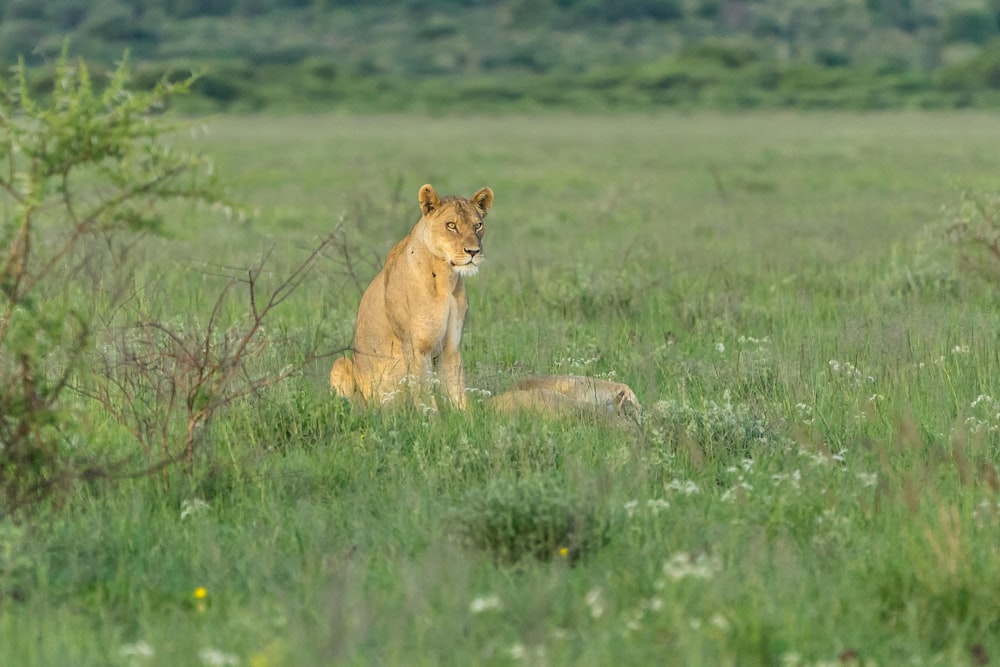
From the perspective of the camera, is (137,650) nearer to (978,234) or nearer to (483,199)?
(483,199)

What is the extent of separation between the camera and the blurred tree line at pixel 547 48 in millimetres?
94062

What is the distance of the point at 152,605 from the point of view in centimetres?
484

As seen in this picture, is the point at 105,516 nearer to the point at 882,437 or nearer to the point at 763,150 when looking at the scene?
the point at 882,437

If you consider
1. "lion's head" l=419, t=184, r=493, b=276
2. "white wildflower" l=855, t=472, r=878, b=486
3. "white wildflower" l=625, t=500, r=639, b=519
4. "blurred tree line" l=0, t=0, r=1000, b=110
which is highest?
"lion's head" l=419, t=184, r=493, b=276

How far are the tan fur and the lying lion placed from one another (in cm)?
13

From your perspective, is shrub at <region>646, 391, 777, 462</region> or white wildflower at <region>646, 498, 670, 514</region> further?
shrub at <region>646, 391, 777, 462</region>

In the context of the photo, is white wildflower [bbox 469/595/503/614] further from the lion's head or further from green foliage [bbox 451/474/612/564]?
the lion's head

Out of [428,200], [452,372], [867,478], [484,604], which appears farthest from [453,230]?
[484,604]

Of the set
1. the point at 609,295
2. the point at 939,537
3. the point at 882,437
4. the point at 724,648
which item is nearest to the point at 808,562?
the point at 939,537

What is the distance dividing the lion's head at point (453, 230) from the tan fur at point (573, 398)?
81 cm

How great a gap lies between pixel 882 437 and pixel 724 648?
9.13 feet

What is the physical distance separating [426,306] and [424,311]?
33 millimetres

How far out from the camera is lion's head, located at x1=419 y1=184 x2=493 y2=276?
7832 mm

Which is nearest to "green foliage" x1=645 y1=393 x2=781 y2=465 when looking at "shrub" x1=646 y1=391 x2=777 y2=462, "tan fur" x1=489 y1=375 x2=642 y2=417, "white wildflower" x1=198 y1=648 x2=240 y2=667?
"shrub" x1=646 y1=391 x2=777 y2=462
